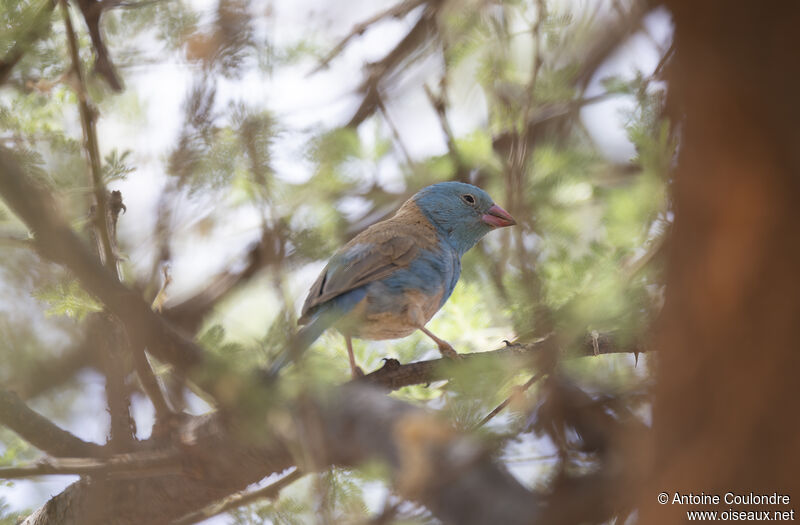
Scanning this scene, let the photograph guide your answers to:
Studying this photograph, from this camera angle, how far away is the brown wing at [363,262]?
394 centimetres

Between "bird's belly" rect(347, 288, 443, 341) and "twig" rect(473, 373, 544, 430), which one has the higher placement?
"bird's belly" rect(347, 288, 443, 341)

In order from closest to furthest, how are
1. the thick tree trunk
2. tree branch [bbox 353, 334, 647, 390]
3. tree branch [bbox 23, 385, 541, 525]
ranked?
1. the thick tree trunk
2. tree branch [bbox 23, 385, 541, 525]
3. tree branch [bbox 353, 334, 647, 390]

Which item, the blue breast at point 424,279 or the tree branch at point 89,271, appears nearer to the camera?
the tree branch at point 89,271

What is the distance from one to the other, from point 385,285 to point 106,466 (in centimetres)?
189

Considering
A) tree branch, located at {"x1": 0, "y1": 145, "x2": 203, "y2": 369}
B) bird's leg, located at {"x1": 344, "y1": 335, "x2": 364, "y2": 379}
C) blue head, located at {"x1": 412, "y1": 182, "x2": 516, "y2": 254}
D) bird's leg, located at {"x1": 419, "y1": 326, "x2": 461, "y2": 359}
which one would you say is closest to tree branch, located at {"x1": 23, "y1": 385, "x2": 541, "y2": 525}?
tree branch, located at {"x1": 0, "y1": 145, "x2": 203, "y2": 369}

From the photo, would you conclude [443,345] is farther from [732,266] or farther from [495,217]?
[732,266]

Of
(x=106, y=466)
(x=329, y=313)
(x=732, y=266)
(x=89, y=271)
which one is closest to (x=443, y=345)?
(x=329, y=313)

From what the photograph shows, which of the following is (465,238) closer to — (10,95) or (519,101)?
(519,101)

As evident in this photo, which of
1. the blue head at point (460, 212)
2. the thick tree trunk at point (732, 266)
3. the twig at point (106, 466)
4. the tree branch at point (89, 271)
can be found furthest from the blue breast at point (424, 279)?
the thick tree trunk at point (732, 266)

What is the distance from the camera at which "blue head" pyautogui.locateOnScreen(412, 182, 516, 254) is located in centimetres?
468

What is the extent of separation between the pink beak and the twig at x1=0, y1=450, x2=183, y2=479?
2553 millimetres

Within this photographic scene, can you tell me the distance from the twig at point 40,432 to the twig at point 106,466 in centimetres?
18

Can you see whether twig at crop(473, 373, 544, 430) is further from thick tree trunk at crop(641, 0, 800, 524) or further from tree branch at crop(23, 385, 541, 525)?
thick tree trunk at crop(641, 0, 800, 524)

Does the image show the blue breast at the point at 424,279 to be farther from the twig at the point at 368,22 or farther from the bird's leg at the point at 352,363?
the twig at the point at 368,22
